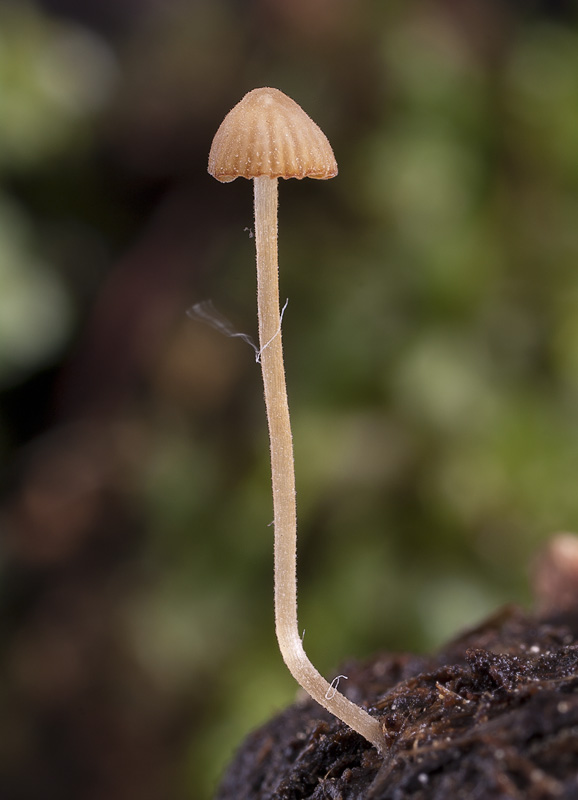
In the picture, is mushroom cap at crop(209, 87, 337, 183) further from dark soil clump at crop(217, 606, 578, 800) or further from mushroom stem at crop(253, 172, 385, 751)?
dark soil clump at crop(217, 606, 578, 800)

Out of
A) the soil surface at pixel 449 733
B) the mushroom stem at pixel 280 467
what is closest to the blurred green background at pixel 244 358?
the soil surface at pixel 449 733

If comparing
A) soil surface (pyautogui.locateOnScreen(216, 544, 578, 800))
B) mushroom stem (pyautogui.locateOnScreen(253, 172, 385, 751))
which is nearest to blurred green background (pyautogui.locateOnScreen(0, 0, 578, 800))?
soil surface (pyautogui.locateOnScreen(216, 544, 578, 800))

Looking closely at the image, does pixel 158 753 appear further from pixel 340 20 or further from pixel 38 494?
pixel 340 20

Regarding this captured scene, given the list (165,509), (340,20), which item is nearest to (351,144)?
(340,20)

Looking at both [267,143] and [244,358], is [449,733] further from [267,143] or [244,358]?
[244,358]

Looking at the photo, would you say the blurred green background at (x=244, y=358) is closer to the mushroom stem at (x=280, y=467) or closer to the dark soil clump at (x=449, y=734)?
the dark soil clump at (x=449, y=734)
